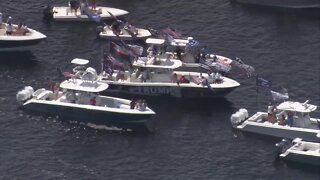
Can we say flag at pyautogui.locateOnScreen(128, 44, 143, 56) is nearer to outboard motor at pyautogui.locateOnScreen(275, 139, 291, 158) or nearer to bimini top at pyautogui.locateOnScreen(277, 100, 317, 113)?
bimini top at pyautogui.locateOnScreen(277, 100, 317, 113)

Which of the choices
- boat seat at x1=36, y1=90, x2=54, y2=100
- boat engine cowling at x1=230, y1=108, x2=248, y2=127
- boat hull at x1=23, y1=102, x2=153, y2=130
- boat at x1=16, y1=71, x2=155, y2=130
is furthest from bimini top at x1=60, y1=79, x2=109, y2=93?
boat engine cowling at x1=230, y1=108, x2=248, y2=127

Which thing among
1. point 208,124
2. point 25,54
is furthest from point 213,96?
point 25,54

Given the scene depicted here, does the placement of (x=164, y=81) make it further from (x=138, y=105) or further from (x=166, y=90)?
(x=138, y=105)

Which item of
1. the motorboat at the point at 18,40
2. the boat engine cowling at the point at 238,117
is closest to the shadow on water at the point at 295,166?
the boat engine cowling at the point at 238,117

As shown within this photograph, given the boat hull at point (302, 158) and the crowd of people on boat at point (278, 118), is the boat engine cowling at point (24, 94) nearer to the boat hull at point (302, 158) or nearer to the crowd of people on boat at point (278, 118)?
the crowd of people on boat at point (278, 118)

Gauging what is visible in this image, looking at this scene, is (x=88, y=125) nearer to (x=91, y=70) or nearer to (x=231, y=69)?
(x=91, y=70)
